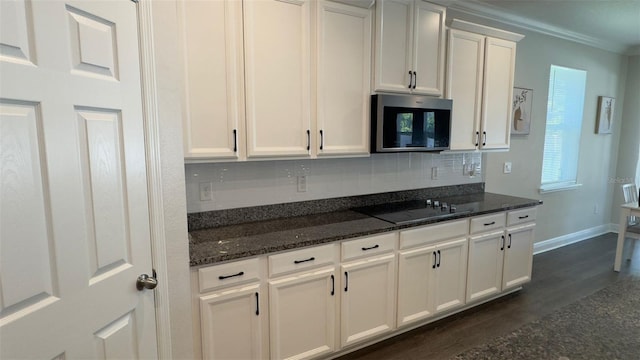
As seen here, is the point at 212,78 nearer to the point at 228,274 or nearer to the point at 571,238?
the point at 228,274

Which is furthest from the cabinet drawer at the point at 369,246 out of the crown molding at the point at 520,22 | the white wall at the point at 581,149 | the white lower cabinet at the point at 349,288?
the white wall at the point at 581,149

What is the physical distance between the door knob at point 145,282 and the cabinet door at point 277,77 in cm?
89

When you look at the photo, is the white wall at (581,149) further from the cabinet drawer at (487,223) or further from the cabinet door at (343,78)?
the cabinet door at (343,78)

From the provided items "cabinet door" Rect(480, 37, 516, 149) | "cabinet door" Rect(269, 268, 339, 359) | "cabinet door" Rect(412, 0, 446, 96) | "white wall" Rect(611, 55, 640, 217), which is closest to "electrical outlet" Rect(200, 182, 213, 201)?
"cabinet door" Rect(269, 268, 339, 359)

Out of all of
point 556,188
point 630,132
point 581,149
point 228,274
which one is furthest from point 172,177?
point 630,132

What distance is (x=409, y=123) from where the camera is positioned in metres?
2.66

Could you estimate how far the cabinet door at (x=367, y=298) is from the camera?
7.44ft

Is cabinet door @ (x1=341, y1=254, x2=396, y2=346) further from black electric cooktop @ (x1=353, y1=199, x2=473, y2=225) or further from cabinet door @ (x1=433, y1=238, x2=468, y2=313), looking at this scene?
cabinet door @ (x1=433, y1=238, x2=468, y2=313)

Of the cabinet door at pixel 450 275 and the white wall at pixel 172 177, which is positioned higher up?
the white wall at pixel 172 177

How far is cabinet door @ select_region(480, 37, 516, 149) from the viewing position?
3.08 meters

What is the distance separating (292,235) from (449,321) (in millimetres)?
1569

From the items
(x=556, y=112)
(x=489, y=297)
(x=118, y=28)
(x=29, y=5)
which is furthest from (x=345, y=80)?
(x=556, y=112)

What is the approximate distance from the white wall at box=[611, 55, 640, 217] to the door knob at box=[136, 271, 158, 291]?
249 inches

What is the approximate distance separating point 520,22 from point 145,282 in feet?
13.6
